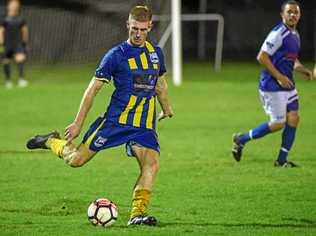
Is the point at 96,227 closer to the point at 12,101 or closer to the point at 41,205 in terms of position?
the point at 41,205

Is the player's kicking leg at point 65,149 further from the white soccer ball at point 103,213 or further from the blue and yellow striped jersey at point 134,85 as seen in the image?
the white soccer ball at point 103,213

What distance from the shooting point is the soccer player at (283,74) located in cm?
1247

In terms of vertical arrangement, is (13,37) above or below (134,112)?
below

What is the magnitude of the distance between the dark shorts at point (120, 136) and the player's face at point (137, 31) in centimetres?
80

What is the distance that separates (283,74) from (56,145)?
13.1 feet

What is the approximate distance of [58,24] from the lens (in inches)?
1220

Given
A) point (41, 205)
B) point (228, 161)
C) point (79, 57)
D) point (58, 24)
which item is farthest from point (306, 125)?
point (58, 24)

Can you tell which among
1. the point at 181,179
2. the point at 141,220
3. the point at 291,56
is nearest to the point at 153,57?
the point at 141,220

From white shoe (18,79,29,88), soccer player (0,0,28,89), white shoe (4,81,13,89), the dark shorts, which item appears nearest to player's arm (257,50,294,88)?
the dark shorts

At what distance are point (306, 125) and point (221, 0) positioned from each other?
18456 mm

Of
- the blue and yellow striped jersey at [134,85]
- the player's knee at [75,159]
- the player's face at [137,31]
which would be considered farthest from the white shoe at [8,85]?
the player's face at [137,31]

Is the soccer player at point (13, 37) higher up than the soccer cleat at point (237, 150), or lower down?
lower down

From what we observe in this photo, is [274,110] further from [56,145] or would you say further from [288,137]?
[56,145]

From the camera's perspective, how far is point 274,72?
12.4 m
